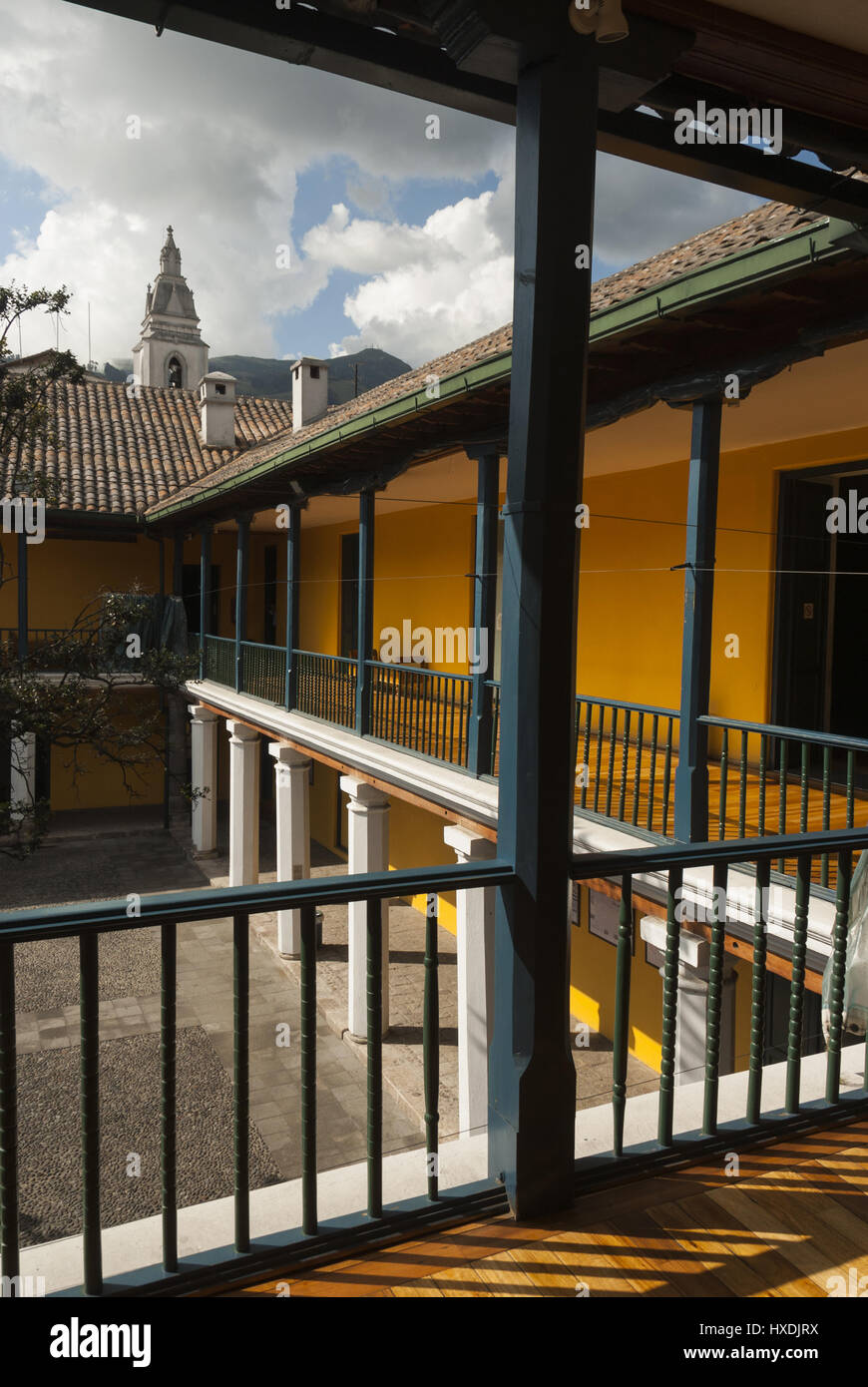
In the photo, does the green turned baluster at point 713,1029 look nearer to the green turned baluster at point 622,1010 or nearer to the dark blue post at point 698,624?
the green turned baluster at point 622,1010

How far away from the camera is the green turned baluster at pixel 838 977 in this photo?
2889 millimetres

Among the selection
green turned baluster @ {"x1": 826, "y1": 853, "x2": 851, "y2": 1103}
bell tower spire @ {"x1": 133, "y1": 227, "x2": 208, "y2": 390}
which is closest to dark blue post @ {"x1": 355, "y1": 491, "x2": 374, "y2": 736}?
green turned baluster @ {"x1": 826, "y1": 853, "x2": 851, "y2": 1103}

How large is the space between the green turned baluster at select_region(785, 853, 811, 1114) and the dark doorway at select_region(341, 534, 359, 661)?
13034 millimetres

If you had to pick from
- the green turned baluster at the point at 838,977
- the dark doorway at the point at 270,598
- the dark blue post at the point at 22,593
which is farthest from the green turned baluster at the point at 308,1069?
the dark doorway at the point at 270,598

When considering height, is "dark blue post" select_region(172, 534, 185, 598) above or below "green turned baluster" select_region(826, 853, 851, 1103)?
above

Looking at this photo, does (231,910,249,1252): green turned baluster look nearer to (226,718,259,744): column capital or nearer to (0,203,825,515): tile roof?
(0,203,825,515): tile roof

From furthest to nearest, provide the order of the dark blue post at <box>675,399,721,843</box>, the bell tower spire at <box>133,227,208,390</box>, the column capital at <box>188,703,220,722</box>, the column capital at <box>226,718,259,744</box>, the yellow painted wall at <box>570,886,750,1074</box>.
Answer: the bell tower spire at <box>133,227,208,390</box> < the column capital at <box>188,703,220,722</box> < the column capital at <box>226,718,259,744</box> < the yellow painted wall at <box>570,886,750,1074</box> < the dark blue post at <box>675,399,721,843</box>

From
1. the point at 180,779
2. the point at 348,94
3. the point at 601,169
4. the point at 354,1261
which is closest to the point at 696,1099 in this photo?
the point at 354,1261

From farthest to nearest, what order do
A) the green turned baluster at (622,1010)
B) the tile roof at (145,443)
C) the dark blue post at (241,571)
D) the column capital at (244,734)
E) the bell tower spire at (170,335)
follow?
the bell tower spire at (170,335), the tile roof at (145,443), the column capital at (244,734), the dark blue post at (241,571), the green turned baluster at (622,1010)

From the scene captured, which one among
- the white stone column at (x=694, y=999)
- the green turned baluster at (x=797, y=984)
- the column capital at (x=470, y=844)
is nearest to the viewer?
the green turned baluster at (x=797, y=984)

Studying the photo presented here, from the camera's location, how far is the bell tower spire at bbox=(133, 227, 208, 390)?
30.6 meters

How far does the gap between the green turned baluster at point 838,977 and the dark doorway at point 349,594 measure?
13.0 m

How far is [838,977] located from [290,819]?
33.2ft

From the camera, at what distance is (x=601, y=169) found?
256cm
